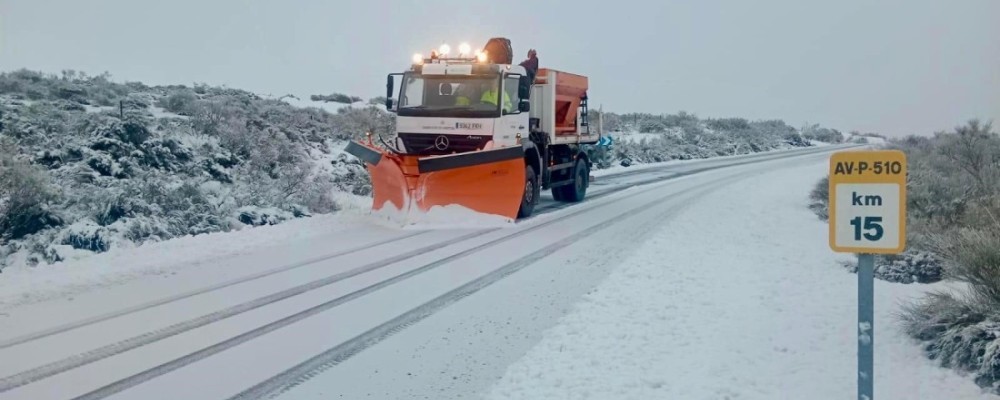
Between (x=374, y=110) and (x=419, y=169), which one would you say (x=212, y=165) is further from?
(x=374, y=110)

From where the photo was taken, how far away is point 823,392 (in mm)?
5004

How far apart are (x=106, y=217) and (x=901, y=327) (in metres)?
9.75

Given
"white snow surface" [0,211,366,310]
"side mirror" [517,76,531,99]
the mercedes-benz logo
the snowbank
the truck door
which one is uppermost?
"side mirror" [517,76,531,99]

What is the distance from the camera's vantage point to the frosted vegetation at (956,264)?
525 centimetres

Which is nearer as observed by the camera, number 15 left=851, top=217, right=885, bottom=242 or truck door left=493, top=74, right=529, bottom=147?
number 15 left=851, top=217, right=885, bottom=242

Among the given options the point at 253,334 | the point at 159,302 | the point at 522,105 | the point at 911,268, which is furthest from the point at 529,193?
the point at 253,334

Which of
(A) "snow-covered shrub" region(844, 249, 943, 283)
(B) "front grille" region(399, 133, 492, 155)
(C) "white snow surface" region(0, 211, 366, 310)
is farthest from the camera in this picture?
(B) "front grille" region(399, 133, 492, 155)

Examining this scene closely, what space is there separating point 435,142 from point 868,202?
10341 millimetres

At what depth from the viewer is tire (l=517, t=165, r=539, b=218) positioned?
14.1 m

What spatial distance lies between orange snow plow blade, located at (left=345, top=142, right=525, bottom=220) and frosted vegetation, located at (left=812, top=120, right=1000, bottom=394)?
5718 mm

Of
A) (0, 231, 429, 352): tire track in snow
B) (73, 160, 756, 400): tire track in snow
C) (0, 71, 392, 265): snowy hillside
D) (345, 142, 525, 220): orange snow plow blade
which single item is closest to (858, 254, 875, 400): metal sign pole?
(73, 160, 756, 400): tire track in snow

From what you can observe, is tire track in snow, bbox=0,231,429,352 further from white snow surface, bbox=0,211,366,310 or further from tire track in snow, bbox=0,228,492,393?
white snow surface, bbox=0,211,366,310

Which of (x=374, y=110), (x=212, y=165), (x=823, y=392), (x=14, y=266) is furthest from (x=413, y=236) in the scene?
(x=374, y=110)

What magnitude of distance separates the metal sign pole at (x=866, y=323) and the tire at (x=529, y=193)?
389 inches
